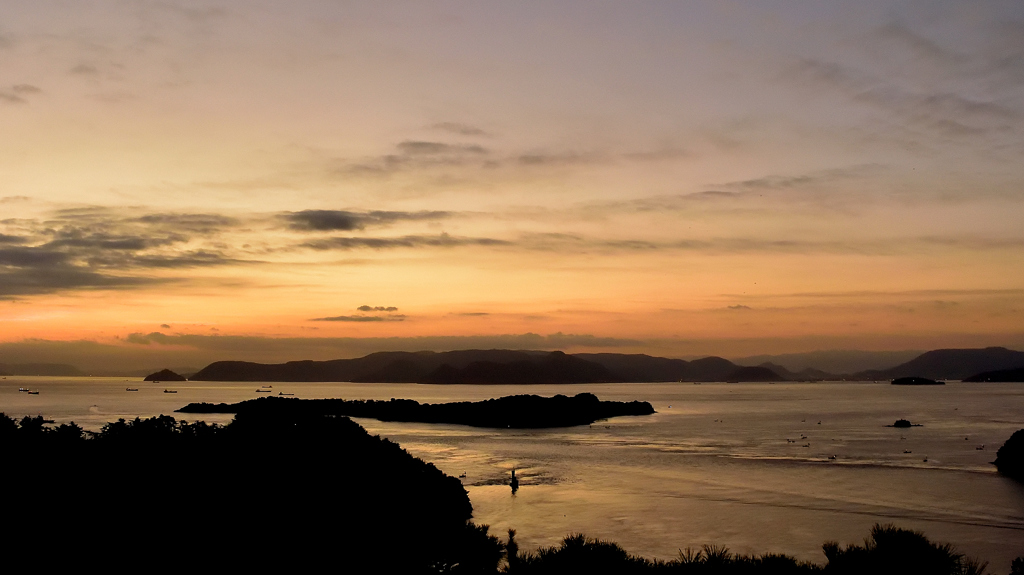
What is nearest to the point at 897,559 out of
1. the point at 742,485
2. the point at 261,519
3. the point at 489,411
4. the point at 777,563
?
the point at 777,563

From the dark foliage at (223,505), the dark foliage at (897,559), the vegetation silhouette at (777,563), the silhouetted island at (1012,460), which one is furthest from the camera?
the silhouetted island at (1012,460)

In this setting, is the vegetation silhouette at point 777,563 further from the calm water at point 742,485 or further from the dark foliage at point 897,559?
the calm water at point 742,485

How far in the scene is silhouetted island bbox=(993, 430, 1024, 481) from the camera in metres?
65.6

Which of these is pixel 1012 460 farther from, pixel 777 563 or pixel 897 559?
pixel 777 563

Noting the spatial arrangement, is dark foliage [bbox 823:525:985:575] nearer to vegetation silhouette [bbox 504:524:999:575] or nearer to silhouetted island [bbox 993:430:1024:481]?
vegetation silhouette [bbox 504:524:999:575]

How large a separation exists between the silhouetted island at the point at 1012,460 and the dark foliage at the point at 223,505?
49.6 m

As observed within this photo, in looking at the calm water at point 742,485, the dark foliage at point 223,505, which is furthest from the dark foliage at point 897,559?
the calm water at point 742,485

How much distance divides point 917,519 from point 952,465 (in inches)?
→ 1119

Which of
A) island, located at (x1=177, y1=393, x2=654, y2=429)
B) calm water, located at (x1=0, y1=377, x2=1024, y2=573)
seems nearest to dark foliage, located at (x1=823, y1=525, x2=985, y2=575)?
calm water, located at (x1=0, y1=377, x2=1024, y2=573)

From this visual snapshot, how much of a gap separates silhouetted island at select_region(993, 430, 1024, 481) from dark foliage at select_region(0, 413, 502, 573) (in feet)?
163

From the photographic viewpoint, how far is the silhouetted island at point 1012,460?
6559 cm

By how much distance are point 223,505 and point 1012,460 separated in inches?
2608

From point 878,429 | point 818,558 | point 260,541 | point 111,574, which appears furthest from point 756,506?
point 878,429

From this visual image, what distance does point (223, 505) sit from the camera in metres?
30.0
